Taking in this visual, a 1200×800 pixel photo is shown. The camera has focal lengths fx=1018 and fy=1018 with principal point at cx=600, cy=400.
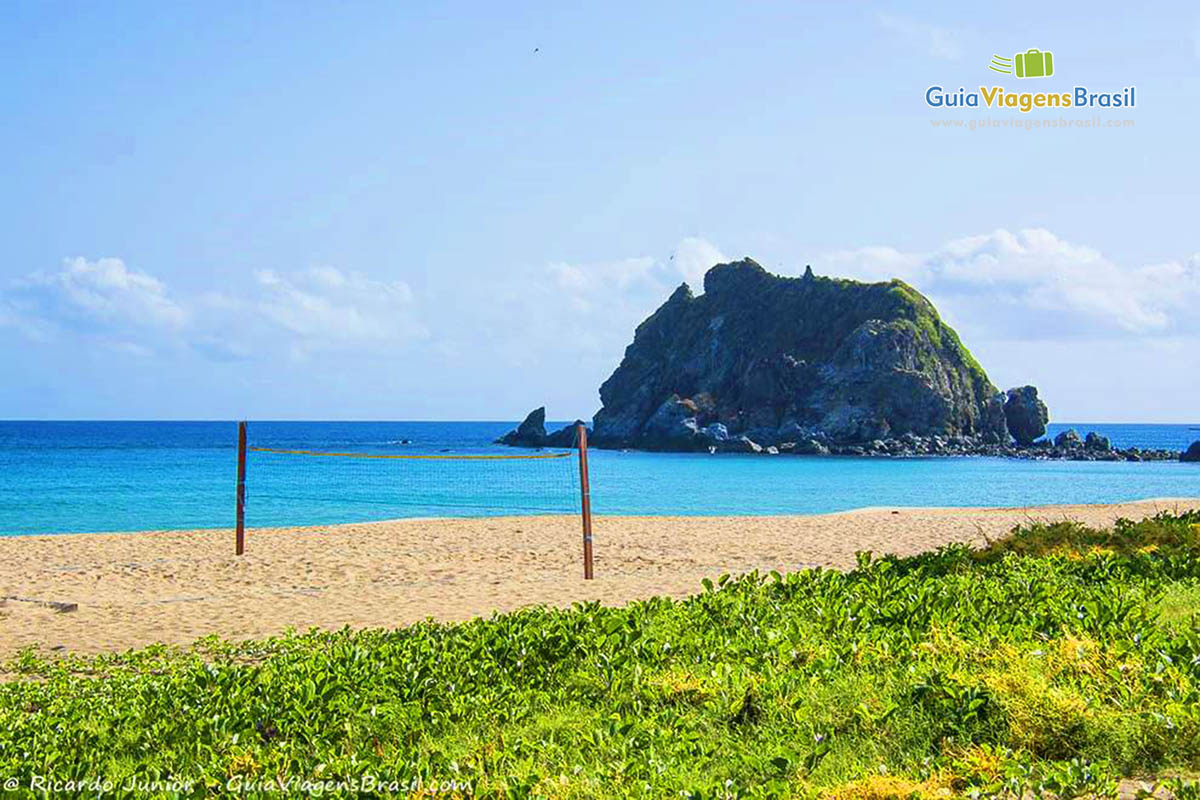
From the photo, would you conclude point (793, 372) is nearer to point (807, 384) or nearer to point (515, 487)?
point (807, 384)

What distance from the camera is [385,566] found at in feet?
54.8

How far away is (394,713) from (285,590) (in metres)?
9.44

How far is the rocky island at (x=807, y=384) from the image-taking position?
84.0m

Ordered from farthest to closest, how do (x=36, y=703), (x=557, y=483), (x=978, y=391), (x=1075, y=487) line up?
1. (x=978, y=391)
2. (x=557, y=483)
3. (x=1075, y=487)
4. (x=36, y=703)

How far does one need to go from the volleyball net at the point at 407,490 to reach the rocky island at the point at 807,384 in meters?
26.6

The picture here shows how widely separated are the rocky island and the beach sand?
188 feet

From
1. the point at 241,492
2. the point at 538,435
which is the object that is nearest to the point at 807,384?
the point at 538,435

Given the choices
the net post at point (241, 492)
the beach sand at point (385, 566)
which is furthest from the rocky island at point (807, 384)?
the net post at point (241, 492)

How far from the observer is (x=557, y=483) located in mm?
50656

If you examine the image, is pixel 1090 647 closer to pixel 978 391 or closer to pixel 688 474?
pixel 688 474

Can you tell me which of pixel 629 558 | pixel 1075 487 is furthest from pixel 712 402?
pixel 629 558

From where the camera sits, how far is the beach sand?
454 inches

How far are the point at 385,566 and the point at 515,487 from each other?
2741 centimetres

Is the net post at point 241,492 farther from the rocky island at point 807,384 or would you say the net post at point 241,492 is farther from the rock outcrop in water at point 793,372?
the rock outcrop in water at point 793,372
